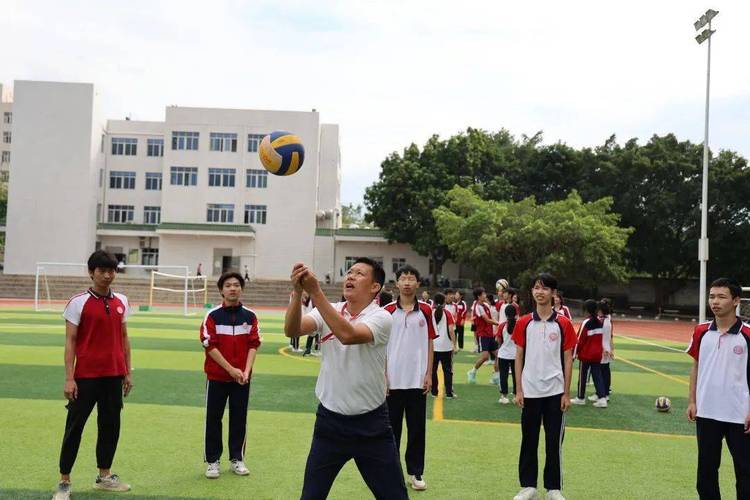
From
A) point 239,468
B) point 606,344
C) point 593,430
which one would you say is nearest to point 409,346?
point 239,468

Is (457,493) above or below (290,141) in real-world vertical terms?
below

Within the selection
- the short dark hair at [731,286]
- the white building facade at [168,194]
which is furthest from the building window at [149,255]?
the short dark hair at [731,286]

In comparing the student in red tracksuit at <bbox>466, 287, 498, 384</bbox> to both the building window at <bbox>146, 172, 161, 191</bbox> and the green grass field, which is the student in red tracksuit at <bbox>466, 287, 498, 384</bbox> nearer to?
the green grass field

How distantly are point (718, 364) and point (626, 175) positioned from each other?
40549mm

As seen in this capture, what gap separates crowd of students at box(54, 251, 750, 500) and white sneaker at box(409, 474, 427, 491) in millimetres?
12

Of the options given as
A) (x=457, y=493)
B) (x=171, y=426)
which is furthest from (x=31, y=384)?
(x=457, y=493)

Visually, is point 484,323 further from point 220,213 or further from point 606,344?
point 220,213

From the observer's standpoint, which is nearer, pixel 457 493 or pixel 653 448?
pixel 457 493

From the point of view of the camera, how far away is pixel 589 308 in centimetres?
1073

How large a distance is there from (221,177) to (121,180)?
8.29 meters

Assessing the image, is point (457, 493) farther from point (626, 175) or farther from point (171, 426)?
point (626, 175)

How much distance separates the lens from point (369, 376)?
4004mm

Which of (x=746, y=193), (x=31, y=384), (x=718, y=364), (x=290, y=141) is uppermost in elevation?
(x=746, y=193)

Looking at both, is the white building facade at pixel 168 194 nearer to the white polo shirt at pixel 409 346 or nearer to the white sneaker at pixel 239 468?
the white polo shirt at pixel 409 346
